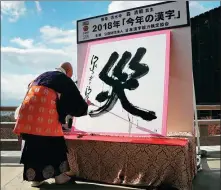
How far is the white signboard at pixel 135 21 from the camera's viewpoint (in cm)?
294

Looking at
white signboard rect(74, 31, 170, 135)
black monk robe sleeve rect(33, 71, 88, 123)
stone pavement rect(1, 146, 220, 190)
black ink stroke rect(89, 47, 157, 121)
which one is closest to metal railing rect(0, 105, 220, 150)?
stone pavement rect(1, 146, 220, 190)

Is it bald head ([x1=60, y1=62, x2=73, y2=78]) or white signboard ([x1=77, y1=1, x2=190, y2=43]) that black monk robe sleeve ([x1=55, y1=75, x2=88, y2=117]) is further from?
white signboard ([x1=77, y1=1, x2=190, y2=43])

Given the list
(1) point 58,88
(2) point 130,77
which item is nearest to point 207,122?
(2) point 130,77

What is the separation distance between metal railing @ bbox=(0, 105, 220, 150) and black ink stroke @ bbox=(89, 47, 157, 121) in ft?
6.45

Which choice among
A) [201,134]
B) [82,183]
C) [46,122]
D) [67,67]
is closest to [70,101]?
[46,122]

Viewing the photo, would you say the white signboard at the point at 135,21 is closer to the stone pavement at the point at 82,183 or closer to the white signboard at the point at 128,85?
the white signboard at the point at 128,85

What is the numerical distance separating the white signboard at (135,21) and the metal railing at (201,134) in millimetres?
1901

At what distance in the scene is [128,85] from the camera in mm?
2918

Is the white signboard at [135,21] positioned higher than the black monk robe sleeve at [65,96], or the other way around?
the white signboard at [135,21]

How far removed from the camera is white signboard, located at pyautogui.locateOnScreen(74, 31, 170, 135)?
269 centimetres

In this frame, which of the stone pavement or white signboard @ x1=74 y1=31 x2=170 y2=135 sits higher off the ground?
white signboard @ x1=74 y1=31 x2=170 y2=135

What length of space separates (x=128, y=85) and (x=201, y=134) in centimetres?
241

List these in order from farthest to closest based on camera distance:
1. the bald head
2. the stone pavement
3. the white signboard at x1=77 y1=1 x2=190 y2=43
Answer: the white signboard at x1=77 y1=1 x2=190 y2=43 → the bald head → the stone pavement

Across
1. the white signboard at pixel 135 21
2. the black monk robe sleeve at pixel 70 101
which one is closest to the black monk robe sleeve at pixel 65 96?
the black monk robe sleeve at pixel 70 101
